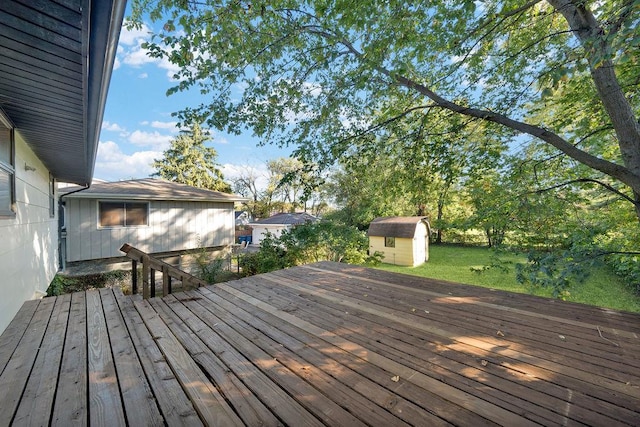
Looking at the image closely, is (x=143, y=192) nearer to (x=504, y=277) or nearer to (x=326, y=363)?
(x=326, y=363)

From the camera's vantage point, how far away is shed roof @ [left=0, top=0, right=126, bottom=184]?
52.7 inches

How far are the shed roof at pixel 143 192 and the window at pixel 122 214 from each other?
377mm

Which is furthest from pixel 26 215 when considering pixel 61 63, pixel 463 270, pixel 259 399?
pixel 463 270

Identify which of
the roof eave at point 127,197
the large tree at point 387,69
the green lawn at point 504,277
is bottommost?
the green lawn at point 504,277

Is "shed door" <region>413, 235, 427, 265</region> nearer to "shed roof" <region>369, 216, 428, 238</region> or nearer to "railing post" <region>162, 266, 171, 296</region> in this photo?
"shed roof" <region>369, 216, 428, 238</region>

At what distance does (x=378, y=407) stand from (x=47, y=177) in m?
7.81

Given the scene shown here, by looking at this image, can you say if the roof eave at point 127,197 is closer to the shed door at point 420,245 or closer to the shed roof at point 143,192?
the shed roof at point 143,192

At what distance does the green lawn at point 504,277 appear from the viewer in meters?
7.11

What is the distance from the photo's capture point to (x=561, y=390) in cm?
156

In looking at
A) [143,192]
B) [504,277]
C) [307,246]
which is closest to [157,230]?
[143,192]

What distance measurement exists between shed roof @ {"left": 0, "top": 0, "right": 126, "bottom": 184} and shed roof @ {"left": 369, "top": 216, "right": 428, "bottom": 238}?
465 inches

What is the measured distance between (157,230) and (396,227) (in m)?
10.2

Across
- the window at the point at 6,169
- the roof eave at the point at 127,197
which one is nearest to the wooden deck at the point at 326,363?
the window at the point at 6,169

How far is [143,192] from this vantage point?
340 inches
